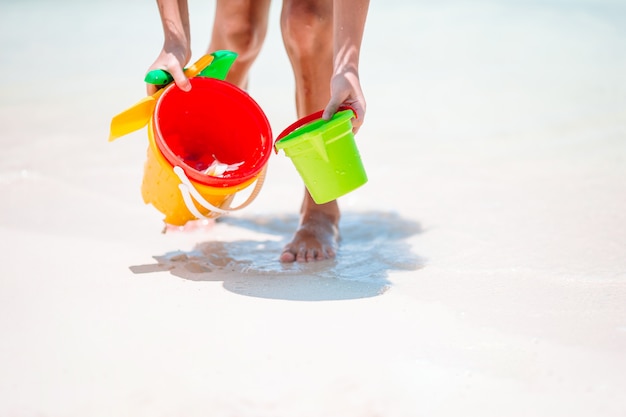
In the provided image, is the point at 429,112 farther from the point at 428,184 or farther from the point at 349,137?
the point at 349,137

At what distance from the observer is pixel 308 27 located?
2408 mm

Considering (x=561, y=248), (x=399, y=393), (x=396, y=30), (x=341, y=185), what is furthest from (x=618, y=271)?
(x=396, y=30)

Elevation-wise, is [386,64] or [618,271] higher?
[386,64]

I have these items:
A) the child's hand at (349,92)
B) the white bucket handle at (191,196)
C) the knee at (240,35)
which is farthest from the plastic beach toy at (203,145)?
the knee at (240,35)

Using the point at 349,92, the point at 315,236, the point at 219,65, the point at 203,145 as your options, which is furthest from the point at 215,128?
the point at 349,92

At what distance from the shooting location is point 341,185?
1.91 m

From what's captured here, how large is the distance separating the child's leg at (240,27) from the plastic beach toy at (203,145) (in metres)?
0.57

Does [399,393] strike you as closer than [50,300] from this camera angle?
Yes

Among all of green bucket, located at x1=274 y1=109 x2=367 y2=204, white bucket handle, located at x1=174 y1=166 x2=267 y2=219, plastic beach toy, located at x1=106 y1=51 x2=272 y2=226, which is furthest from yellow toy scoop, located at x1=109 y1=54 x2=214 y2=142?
green bucket, located at x1=274 y1=109 x2=367 y2=204

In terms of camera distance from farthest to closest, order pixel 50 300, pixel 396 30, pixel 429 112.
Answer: pixel 396 30, pixel 429 112, pixel 50 300

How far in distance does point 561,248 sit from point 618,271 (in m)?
0.21

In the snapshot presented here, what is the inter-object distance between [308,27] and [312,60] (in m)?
0.10

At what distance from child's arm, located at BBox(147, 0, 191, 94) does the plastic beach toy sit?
36mm

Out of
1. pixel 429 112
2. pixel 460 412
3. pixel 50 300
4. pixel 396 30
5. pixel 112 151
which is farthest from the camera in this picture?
pixel 396 30
